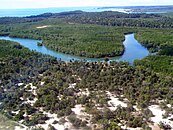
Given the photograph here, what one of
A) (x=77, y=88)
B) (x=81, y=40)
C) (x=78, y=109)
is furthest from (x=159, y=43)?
(x=78, y=109)

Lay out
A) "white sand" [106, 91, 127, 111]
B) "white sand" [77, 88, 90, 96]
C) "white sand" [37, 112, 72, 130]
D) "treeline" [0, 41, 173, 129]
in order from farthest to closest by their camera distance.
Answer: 1. "white sand" [77, 88, 90, 96]
2. "white sand" [106, 91, 127, 111]
3. "treeline" [0, 41, 173, 129]
4. "white sand" [37, 112, 72, 130]

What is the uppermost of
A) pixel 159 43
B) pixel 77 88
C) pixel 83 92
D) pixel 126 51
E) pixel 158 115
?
pixel 159 43


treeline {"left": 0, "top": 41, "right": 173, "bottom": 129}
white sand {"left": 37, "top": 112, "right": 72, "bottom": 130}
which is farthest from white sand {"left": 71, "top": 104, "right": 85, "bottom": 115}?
white sand {"left": 37, "top": 112, "right": 72, "bottom": 130}

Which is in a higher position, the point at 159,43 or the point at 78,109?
the point at 159,43

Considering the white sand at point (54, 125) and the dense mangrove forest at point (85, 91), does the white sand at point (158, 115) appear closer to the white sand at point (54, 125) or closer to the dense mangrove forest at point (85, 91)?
the dense mangrove forest at point (85, 91)

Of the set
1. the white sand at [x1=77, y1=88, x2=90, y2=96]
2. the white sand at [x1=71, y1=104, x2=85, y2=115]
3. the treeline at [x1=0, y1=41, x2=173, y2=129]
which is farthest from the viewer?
the white sand at [x1=77, y1=88, x2=90, y2=96]

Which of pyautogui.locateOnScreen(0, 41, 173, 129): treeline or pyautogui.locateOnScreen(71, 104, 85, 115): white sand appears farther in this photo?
pyautogui.locateOnScreen(71, 104, 85, 115): white sand

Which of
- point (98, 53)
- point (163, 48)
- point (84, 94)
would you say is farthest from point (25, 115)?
point (163, 48)

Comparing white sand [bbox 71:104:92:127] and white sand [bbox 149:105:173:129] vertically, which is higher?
white sand [bbox 71:104:92:127]

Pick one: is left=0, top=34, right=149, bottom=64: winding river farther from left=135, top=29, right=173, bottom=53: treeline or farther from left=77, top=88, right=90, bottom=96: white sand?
left=77, top=88, right=90, bottom=96: white sand

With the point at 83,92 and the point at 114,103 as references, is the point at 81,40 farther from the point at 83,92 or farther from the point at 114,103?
the point at 114,103

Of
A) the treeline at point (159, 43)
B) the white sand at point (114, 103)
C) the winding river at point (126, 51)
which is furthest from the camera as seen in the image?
the treeline at point (159, 43)

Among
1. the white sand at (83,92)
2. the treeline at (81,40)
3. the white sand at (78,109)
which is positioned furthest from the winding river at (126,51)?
the white sand at (78,109)
